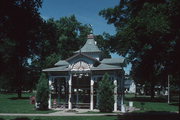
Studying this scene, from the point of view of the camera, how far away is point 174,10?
58.4ft

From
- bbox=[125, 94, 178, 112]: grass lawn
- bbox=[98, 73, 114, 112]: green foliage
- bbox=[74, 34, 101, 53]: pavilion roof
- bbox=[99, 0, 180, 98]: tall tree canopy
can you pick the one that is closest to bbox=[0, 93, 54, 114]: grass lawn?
bbox=[98, 73, 114, 112]: green foliage

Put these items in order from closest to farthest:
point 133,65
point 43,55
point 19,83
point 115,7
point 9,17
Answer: point 9,17 < point 115,7 < point 133,65 < point 19,83 < point 43,55

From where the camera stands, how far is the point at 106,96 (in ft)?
99.0

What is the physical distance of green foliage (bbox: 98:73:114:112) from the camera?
29938mm

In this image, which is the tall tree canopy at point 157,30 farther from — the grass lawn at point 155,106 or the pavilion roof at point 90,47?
the pavilion roof at point 90,47

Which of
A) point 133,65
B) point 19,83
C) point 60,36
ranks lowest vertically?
point 19,83

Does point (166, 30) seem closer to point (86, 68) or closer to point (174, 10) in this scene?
point (174, 10)

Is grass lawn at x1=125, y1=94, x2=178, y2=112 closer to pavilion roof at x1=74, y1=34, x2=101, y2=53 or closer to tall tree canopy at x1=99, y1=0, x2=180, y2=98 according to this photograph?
pavilion roof at x1=74, y1=34, x2=101, y2=53

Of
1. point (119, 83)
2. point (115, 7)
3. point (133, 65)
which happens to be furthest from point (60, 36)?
point (119, 83)

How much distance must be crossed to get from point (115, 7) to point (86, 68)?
45.9ft

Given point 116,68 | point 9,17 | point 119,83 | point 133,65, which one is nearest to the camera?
point 9,17

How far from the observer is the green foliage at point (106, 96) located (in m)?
29.9

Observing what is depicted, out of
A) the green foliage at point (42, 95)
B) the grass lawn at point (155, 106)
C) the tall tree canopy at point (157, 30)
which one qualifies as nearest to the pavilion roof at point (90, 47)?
the green foliage at point (42, 95)

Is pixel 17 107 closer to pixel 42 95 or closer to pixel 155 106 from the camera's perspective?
pixel 42 95
